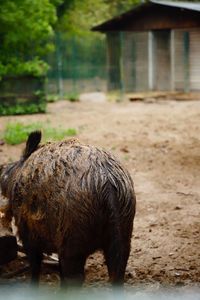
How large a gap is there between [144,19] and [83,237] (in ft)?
70.4

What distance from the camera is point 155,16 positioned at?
24.2 meters

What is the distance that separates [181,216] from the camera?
22.1ft

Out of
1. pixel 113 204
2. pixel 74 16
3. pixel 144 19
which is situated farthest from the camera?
pixel 74 16

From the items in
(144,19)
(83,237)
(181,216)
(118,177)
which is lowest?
(181,216)

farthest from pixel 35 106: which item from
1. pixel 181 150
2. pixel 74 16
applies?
pixel 74 16

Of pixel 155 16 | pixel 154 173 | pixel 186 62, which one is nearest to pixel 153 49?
pixel 155 16

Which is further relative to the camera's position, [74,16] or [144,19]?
[74,16]

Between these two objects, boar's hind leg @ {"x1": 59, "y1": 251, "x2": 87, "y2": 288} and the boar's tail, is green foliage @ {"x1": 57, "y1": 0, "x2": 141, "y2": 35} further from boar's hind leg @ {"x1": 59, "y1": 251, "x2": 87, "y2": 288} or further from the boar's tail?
boar's hind leg @ {"x1": 59, "y1": 251, "x2": 87, "y2": 288}

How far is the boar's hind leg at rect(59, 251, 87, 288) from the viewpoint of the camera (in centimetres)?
387

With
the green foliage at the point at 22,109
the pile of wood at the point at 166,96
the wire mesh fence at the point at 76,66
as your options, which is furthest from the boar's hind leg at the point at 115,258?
the wire mesh fence at the point at 76,66

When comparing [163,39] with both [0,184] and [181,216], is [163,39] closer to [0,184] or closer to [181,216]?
[181,216]

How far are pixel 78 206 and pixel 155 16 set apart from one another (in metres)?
21.2

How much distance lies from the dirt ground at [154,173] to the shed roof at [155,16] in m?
4.90

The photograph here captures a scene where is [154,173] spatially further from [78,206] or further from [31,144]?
[78,206]
